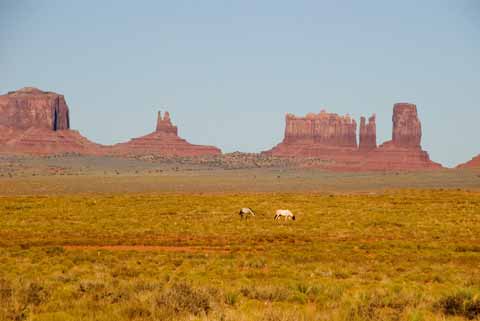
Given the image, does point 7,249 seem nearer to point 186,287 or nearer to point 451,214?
point 186,287

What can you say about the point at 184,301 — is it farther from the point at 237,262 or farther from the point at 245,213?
the point at 245,213

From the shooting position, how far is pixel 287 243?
2752 cm

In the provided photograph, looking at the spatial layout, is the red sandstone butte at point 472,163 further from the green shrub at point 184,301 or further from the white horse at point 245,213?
the green shrub at point 184,301

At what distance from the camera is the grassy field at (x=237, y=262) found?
12.7 metres

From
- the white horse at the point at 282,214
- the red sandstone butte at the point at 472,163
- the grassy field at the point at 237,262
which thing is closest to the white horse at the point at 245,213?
the grassy field at the point at 237,262

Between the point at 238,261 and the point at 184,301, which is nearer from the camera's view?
the point at 184,301

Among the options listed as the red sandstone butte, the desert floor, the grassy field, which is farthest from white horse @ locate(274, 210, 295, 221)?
the red sandstone butte

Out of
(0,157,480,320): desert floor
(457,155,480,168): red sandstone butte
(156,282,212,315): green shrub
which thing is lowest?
(0,157,480,320): desert floor

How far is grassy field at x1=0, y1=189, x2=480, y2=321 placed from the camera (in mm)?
12727

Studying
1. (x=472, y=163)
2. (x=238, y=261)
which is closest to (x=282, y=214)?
(x=238, y=261)

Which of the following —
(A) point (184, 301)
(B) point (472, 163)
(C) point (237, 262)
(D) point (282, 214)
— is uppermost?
(B) point (472, 163)

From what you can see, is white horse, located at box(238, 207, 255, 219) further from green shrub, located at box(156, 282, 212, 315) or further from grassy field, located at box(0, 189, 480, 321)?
green shrub, located at box(156, 282, 212, 315)

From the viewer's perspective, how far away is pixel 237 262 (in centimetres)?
2114

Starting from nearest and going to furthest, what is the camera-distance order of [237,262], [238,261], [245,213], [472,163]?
[237,262]
[238,261]
[245,213]
[472,163]
